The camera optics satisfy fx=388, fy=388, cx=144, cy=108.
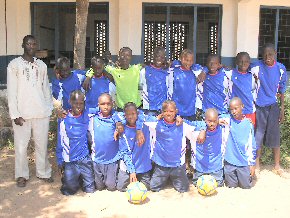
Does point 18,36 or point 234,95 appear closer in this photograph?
point 234,95

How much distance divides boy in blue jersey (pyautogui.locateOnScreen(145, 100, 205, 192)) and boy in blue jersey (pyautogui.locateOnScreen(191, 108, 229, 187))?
0.56 feet

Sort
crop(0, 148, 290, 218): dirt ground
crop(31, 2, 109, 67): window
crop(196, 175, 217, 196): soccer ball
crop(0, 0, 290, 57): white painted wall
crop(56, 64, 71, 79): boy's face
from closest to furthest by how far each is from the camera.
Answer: crop(0, 148, 290, 218): dirt ground
crop(196, 175, 217, 196): soccer ball
crop(56, 64, 71, 79): boy's face
crop(0, 0, 290, 57): white painted wall
crop(31, 2, 109, 67): window

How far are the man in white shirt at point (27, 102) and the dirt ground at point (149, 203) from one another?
35 cm

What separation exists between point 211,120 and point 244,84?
31.7 inches

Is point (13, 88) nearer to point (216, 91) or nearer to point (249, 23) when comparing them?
point (216, 91)

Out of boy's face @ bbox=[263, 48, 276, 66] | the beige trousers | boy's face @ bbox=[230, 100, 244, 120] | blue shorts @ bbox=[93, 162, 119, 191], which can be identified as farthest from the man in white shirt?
boy's face @ bbox=[263, 48, 276, 66]

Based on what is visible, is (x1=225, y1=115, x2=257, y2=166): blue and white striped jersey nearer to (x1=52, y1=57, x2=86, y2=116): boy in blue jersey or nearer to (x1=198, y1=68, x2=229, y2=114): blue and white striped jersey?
(x1=198, y1=68, x2=229, y2=114): blue and white striped jersey

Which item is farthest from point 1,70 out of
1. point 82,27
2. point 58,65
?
point 58,65

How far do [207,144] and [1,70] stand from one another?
7.39m

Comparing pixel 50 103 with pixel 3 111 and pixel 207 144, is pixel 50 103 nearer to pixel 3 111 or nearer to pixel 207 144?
pixel 207 144

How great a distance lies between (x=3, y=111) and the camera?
6.68 m

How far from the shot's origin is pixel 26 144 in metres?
4.49

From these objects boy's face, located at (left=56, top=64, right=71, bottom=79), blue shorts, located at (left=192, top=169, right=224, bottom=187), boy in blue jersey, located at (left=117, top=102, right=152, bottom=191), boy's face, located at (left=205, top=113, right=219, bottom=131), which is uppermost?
boy's face, located at (left=56, top=64, right=71, bottom=79)

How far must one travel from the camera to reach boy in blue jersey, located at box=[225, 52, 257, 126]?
4.84m
